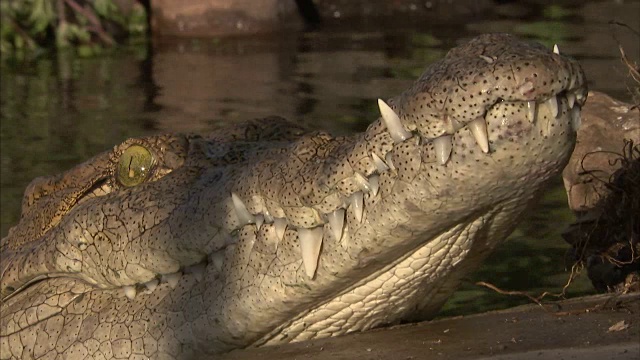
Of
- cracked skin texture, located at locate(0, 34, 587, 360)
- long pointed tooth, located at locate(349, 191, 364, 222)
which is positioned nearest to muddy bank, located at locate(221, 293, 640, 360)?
cracked skin texture, located at locate(0, 34, 587, 360)

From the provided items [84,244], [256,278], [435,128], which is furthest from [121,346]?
[435,128]

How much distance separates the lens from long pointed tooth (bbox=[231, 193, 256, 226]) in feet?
11.8

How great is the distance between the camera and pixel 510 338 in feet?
11.6

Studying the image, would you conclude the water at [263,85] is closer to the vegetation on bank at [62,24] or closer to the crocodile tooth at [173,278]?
the vegetation on bank at [62,24]

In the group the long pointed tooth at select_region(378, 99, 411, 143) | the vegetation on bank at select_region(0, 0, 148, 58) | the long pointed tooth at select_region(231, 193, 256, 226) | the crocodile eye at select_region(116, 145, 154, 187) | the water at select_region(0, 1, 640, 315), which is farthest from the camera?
the vegetation on bank at select_region(0, 0, 148, 58)

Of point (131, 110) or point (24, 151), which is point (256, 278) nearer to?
point (24, 151)

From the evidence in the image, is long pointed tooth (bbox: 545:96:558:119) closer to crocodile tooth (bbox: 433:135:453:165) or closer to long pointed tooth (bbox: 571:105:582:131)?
long pointed tooth (bbox: 571:105:582:131)

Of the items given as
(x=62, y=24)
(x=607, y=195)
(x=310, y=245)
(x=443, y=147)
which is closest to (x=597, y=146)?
(x=607, y=195)

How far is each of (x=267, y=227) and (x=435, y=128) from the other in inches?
31.2

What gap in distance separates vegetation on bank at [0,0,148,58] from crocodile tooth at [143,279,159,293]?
30.5 ft

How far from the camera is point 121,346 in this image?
405 centimetres

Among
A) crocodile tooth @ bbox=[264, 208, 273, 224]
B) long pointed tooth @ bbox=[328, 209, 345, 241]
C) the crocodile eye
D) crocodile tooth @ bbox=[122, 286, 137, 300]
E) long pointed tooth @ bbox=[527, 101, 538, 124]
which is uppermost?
long pointed tooth @ bbox=[527, 101, 538, 124]

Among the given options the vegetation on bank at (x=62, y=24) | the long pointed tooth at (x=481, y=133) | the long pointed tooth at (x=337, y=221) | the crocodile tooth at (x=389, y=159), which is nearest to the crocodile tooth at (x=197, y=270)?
the long pointed tooth at (x=337, y=221)

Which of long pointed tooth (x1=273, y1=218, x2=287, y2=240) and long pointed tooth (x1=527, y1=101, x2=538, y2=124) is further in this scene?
long pointed tooth (x1=273, y1=218, x2=287, y2=240)
